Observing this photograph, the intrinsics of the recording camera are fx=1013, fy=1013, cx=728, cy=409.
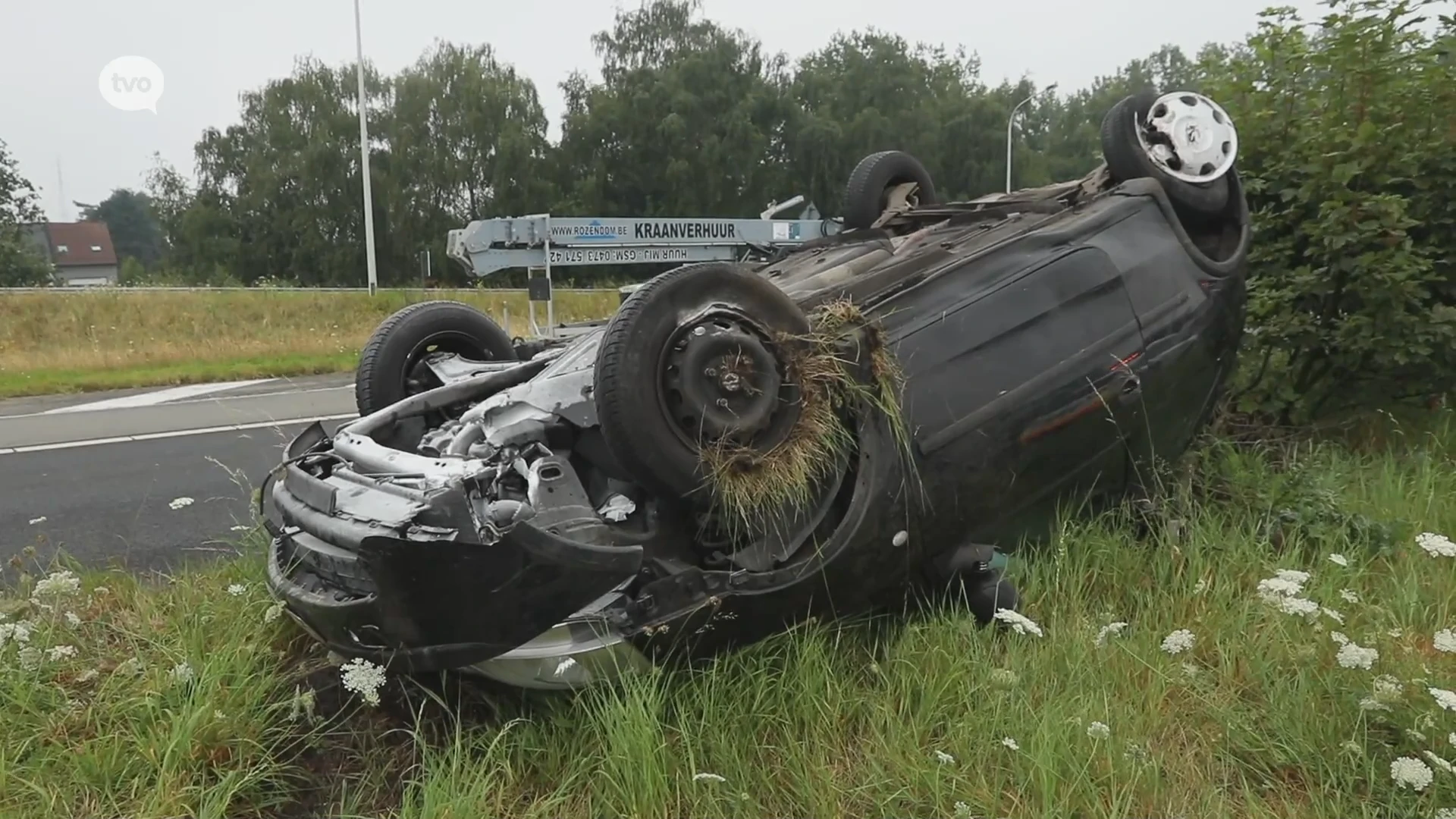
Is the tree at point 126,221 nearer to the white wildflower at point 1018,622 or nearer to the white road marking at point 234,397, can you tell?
the white road marking at point 234,397

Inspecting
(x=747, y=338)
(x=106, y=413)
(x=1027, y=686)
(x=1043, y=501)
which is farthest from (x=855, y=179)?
(x=106, y=413)

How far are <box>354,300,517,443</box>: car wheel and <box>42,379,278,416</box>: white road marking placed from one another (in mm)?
6543

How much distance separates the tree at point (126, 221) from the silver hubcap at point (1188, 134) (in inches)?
2360

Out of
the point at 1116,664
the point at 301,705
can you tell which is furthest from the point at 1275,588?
the point at 301,705

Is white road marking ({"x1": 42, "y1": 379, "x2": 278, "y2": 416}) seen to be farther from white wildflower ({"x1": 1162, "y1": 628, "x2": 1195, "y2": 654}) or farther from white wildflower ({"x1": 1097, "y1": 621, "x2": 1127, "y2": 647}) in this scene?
white wildflower ({"x1": 1162, "y1": 628, "x2": 1195, "y2": 654})

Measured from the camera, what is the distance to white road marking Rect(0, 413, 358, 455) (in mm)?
6934

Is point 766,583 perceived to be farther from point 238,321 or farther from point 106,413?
point 238,321

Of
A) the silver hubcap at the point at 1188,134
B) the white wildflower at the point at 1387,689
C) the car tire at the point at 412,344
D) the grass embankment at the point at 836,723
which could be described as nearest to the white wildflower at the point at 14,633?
the grass embankment at the point at 836,723

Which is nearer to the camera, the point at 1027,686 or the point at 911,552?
the point at 1027,686

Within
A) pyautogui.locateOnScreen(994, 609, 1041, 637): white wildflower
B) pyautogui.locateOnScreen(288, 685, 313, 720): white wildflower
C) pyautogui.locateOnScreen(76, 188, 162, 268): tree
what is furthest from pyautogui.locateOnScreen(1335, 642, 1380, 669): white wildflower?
pyautogui.locateOnScreen(76, 188, 162, 268): tree

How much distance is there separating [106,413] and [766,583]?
806 cm

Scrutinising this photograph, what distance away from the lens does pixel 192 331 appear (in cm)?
1627

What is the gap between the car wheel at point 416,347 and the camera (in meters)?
3.69

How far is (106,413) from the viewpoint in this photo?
8.54m
